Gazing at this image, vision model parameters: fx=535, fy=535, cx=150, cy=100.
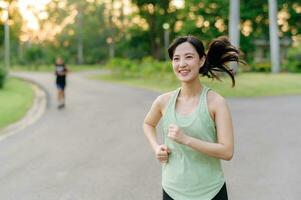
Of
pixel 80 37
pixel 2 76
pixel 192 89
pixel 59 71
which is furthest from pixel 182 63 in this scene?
pixel 80 37

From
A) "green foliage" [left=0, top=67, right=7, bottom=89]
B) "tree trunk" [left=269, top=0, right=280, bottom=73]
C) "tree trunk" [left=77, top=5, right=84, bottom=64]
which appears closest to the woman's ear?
"green foliage" [left=0, top=67, right=7, bottom=89]

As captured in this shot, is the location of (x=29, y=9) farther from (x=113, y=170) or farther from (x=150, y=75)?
(x=113, y=170)

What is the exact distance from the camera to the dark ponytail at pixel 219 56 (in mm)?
3123

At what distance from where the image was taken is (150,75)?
34.6 metres

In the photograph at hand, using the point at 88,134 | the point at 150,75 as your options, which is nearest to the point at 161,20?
the point at 150,75

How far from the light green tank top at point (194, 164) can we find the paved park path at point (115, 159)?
150 inches

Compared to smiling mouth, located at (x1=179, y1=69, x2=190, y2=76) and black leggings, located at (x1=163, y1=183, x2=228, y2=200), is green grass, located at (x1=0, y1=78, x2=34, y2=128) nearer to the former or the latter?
black leggings, located at (x1=163, y1=183, x2=228, y2=200)

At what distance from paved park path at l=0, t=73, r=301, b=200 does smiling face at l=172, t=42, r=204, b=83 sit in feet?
13.1

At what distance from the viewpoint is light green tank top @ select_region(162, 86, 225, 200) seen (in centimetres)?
280

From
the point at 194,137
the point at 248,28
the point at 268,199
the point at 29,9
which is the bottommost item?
the point at 268,199

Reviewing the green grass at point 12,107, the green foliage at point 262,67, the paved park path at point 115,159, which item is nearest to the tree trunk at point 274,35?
the green foliage at point 262,67

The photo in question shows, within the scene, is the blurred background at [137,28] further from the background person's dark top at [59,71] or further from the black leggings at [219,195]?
the black leggings at [219,195]

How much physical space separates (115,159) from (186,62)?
657 centimetres

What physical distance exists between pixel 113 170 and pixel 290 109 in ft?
33.4
